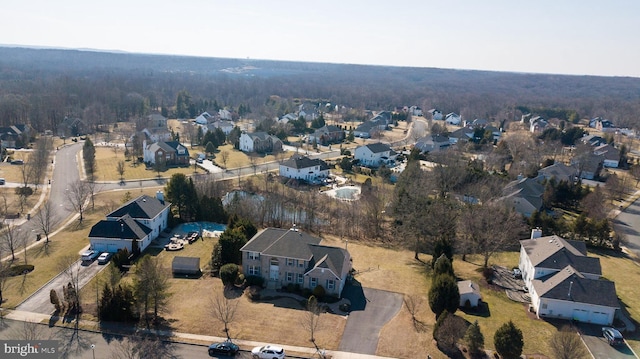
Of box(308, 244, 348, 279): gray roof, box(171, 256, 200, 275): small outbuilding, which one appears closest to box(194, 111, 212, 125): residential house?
box(171, 256, 200, 275): small outbuilding

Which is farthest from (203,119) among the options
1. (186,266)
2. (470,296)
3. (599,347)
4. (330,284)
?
(599,347)

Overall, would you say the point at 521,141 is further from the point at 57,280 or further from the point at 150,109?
the point at 150,109

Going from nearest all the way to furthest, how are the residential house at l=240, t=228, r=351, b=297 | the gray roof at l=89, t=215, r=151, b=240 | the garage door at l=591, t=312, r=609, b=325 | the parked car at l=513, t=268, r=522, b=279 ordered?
the garage door at l=591, t=312, r=609, b=325 < the residential house at l=240, t=228, r=351, b=297 < the parked car at l=513, t=268, r=522, b=279 < the gray roof at l=89, t=215, r=151, b=240

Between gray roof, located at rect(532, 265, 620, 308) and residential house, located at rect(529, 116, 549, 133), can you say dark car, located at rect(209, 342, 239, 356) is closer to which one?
gray roof, located at rect(532, 265, 620, 308)

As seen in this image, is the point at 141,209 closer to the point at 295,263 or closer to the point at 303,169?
the point at 295,263

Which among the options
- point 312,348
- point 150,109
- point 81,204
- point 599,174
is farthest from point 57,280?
point 150,109

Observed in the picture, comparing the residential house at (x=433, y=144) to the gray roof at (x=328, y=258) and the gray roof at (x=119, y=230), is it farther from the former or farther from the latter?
the gray roof at (x=119, y=230)

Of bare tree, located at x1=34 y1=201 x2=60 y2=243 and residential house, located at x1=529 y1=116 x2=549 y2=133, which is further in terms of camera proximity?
residential house, located at x1=529 y1=116 x2=549 y2=133
